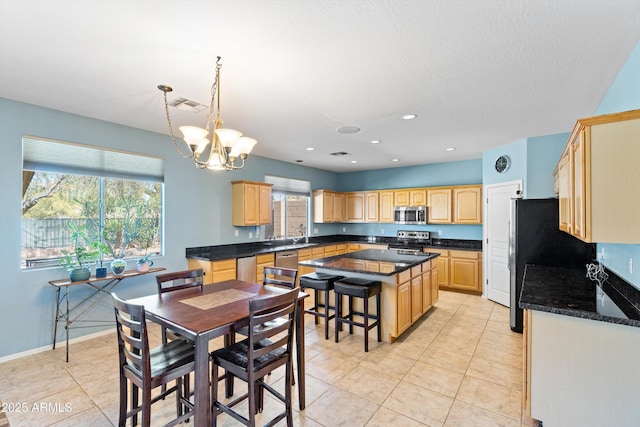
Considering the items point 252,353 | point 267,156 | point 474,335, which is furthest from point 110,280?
point 474,335

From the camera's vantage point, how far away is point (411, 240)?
6938mm

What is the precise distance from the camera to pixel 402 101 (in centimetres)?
311

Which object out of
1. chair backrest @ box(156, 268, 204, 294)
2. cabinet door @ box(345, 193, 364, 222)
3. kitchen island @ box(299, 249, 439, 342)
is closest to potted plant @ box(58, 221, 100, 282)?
chair backrest @ box(156, 268, 204, 294)

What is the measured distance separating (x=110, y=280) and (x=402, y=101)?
4.07 m

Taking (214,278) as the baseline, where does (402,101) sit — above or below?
above

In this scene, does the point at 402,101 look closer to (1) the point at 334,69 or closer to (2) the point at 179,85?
(1) the point at 334,69

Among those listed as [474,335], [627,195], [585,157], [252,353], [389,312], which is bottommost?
[474,335]

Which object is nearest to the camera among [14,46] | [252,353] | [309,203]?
[252,353]

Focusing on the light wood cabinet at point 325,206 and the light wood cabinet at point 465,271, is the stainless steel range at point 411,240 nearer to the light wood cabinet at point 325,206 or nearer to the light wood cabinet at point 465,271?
the light wood cabinet at point 465,271

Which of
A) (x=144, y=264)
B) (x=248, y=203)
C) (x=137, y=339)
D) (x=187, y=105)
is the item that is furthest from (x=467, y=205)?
(x=137, y=339)

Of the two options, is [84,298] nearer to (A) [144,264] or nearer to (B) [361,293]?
(A) [144,264]

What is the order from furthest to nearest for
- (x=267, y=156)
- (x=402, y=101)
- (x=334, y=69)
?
(x=267, y=156) < (x=402, y=101) < (x=334, y=69)

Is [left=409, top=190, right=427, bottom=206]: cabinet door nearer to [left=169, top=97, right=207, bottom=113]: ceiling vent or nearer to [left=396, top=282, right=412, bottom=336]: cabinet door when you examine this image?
[left=396, top=282, right=412, bottom=336]: cabinet door

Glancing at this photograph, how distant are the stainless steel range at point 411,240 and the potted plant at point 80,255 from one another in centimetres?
556
